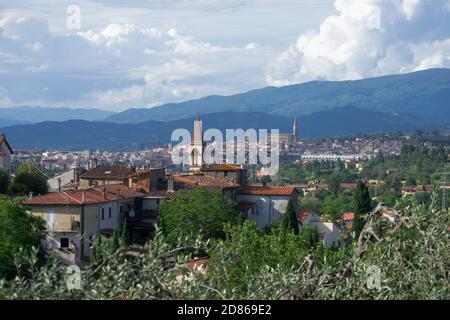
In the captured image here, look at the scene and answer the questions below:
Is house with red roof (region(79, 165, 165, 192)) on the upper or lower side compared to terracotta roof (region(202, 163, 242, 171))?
lower

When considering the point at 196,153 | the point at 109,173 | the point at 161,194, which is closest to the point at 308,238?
the point at 161,194

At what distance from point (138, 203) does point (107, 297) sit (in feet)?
118

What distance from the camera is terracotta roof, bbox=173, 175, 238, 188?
46.8 meters

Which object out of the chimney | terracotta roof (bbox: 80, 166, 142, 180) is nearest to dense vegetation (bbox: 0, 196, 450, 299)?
the chimney

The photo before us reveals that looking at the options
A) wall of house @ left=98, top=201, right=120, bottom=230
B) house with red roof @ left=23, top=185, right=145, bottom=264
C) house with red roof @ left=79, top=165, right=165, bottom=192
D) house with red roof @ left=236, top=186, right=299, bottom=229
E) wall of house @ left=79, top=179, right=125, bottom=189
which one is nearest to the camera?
house with red roof @ left=23, top=185, right=145, bottom=264

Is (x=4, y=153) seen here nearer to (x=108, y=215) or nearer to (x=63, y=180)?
(x=108, y=215)

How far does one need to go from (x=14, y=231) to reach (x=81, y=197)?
10999 mm

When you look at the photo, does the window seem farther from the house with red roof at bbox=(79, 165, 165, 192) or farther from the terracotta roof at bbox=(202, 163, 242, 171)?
the terracotta roof at bbox=(202, 163, 242, 171)

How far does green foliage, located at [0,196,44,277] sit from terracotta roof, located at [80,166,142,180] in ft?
66.0

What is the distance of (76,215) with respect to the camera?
3672 centimetres
